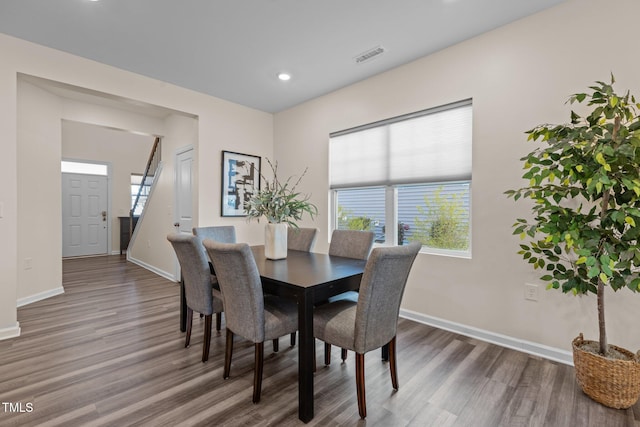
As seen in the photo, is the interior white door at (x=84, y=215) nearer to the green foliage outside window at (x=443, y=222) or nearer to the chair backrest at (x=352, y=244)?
the chair backrest at (x=352, y=244)

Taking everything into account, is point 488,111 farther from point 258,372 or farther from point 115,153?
point 115,153

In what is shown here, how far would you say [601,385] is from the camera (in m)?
1.72

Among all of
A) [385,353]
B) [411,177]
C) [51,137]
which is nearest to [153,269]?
[51,137]

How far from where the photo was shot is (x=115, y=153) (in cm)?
Result: 712

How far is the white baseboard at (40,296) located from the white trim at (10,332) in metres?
0.80

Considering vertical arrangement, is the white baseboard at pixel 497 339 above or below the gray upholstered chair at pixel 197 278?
below

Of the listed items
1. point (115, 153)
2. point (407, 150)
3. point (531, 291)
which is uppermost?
point (115, 153)

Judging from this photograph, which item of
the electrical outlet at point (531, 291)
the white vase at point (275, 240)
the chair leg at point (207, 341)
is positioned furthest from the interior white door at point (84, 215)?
the electrical outlet at point (531, 291)

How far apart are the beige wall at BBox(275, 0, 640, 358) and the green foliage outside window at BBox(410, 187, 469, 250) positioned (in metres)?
0.17

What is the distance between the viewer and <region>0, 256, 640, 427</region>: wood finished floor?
1636 millimetres

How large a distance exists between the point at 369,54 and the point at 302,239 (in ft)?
6.39

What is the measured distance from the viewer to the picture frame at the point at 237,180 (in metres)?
4.17

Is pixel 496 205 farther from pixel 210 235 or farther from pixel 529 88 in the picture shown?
pixel 210 235

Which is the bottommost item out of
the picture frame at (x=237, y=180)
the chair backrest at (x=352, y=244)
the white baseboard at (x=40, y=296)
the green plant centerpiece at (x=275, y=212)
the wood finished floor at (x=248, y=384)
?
the wood finished floor at (x=248, y=384)
